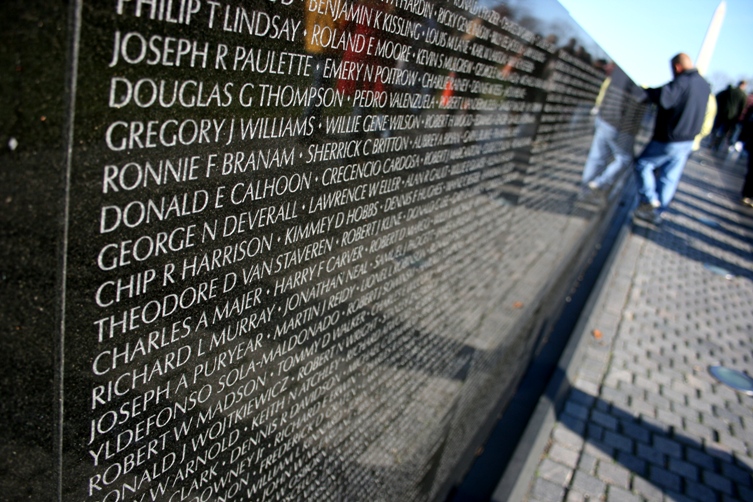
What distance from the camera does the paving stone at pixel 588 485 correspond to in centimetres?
366

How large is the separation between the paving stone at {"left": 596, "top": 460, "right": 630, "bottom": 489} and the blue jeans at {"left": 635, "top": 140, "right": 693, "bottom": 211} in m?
6.98

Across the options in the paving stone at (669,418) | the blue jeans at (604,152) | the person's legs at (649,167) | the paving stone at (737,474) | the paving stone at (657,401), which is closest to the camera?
the paving stone at (737,474)

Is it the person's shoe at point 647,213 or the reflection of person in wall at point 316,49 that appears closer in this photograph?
the reflection of person in wall at point 316,49

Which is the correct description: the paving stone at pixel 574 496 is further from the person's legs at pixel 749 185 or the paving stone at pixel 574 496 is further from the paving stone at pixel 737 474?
the person's legs at pixel 749 185

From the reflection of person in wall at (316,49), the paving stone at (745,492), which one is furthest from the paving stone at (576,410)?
the reflection of person in wall at (316,49)

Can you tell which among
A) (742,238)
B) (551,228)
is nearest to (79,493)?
(551,228)

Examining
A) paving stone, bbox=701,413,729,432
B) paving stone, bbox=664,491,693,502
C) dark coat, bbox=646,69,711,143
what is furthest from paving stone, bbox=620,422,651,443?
dark coat, bbox=646,69,711,143

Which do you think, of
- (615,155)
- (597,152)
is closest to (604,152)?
(597,152)

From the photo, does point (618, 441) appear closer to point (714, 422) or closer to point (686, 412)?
point (686, 412)

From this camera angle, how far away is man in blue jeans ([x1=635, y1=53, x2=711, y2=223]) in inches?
336

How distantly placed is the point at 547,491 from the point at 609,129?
5.74m

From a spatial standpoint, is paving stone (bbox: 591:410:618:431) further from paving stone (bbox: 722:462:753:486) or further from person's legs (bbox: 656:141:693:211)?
person's legs (bbox: 656:141:693:211)

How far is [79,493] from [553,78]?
11.2 ft

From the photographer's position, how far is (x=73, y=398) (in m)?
1.00
